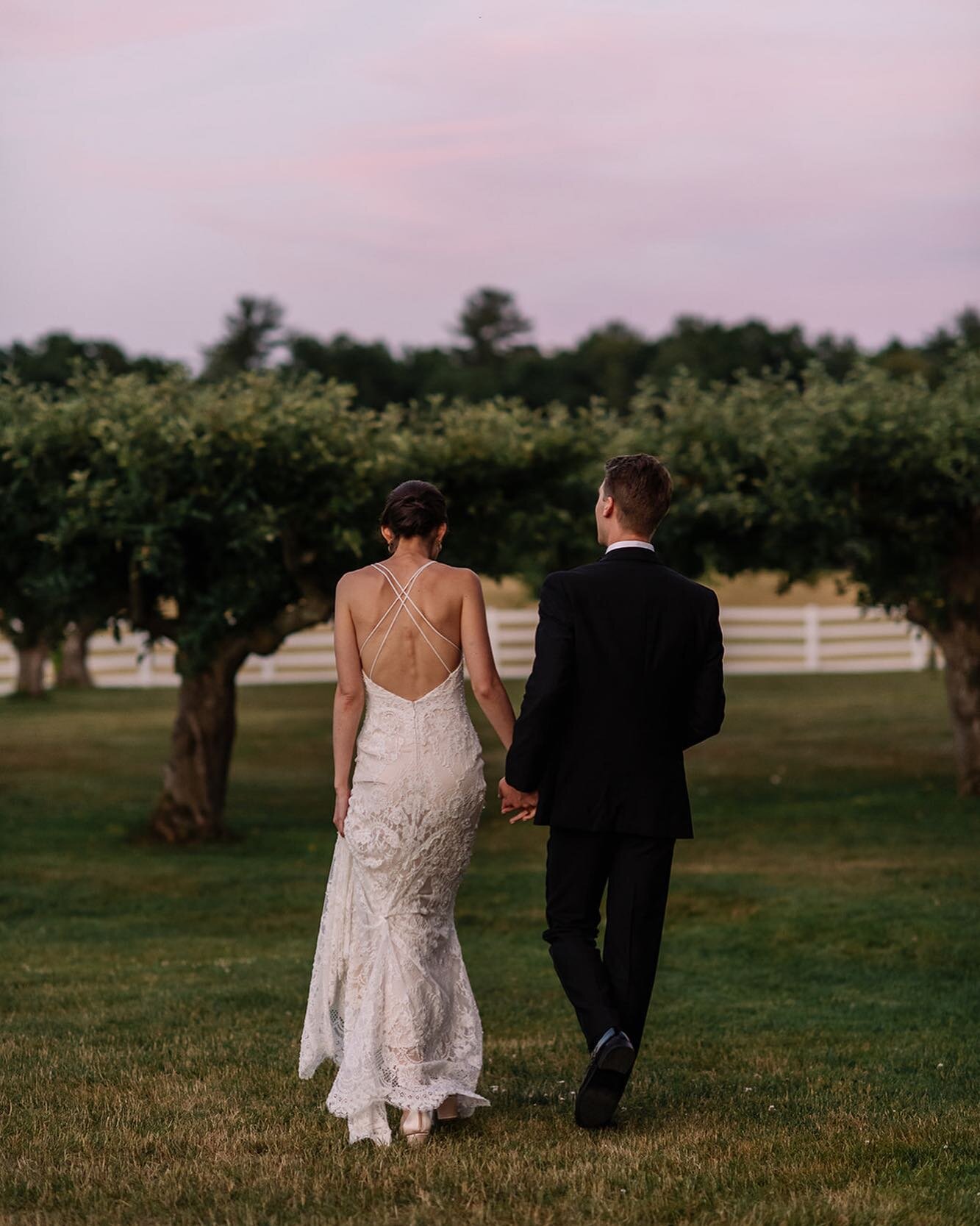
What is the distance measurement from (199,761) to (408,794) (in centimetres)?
1148

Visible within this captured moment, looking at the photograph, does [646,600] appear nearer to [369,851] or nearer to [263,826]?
[369,851]

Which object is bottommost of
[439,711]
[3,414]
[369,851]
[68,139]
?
[369,851]

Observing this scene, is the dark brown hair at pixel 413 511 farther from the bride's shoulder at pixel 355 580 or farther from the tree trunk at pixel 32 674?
the tree trunk at pixel 32 674

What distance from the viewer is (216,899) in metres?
13.7

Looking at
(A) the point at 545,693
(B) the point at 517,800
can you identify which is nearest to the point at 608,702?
(A) the point at 545,693

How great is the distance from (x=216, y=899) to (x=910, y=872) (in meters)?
6.15

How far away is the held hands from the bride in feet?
0.79

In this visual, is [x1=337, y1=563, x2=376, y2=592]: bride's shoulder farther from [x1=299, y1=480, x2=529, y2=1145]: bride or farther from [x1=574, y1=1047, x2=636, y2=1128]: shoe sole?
[x1=574, y1=1047, x2=636, y2=1128]: shoe sole

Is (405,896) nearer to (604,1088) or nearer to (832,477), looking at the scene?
(604,1088)

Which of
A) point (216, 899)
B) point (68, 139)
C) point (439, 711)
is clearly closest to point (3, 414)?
point (68, 139)

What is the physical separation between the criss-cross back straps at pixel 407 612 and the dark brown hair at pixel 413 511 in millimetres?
128

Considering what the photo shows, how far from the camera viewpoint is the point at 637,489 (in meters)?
5.59

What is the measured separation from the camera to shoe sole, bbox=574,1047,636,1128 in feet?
17.4

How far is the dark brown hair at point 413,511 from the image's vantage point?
5766 mm
